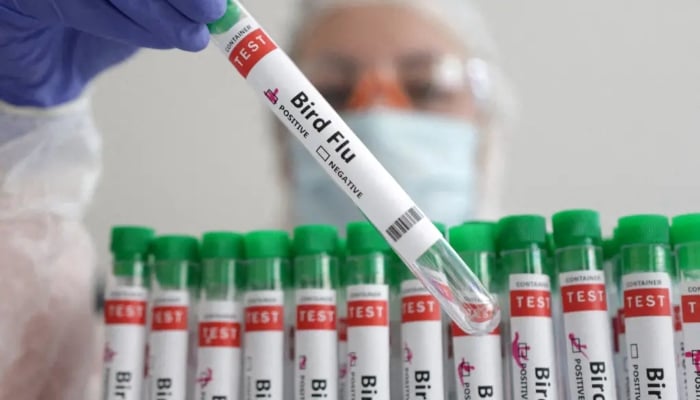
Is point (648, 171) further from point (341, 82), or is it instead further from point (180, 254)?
point (180, 254)

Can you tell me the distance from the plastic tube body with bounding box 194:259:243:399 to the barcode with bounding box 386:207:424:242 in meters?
0.19

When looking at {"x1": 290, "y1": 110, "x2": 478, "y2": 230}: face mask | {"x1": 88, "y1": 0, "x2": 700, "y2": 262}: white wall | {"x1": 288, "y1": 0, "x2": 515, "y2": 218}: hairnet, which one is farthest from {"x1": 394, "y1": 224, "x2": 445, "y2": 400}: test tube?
{"x1": 88, "y1": 0, "x2": 700, "y2": 262}: white wall

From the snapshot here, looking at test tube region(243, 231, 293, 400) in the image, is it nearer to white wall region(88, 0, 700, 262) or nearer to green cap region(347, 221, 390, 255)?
green cap region(347, 221, 390, 255)

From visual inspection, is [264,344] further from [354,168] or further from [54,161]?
[54,161]

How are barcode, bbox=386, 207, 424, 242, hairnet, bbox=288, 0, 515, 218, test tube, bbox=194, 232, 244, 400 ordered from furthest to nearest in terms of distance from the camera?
hairnet, bbox=288, 0, 515, 218 → test tube, bbox=194, 232, 244, 400 → barcode, bbox=386, 207, 424, 242

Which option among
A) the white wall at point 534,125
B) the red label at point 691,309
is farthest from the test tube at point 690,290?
the white wall at point 534,125

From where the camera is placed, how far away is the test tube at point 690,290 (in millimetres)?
552

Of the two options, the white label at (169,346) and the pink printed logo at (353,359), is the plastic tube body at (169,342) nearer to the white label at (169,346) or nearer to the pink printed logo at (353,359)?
the white label at (169,346)

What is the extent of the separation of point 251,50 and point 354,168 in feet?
0.42

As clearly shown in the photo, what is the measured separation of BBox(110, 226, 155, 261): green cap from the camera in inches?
26.8

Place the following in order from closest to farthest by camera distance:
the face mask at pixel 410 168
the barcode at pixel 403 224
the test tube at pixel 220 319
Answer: the barcode at pixel 403 224
the test tube at pixel 220 319
the face mask at pixel 410 168

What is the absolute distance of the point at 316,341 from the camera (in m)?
0.62

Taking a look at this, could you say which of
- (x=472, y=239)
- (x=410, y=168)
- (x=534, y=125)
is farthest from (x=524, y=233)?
(x=534, y=125)

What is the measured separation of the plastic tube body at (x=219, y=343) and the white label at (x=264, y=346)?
0.01 metres
